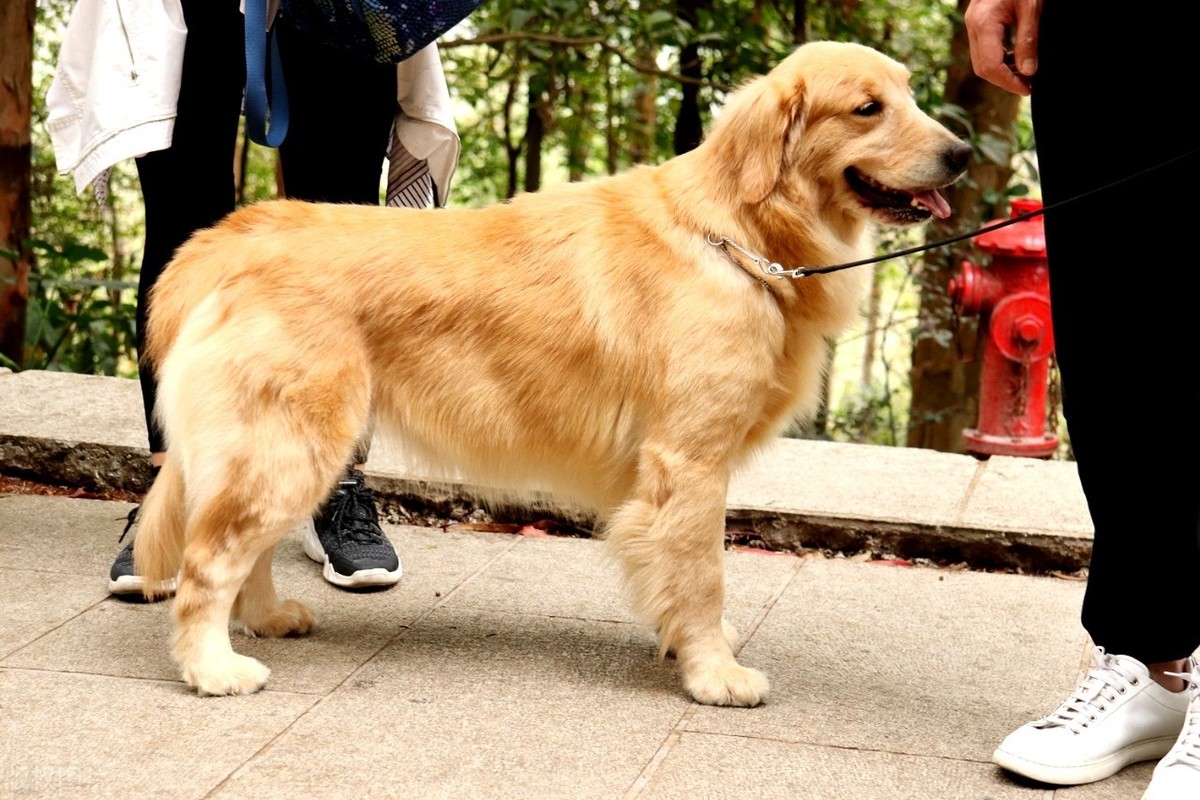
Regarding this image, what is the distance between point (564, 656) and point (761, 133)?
1.32 m

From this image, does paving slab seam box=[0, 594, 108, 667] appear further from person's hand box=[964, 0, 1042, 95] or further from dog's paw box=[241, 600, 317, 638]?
person's hand box=[964, 0, 1042, 95]

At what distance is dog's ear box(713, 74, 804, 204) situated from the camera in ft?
9.57

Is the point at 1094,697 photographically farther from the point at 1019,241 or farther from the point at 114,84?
the point at 1019,241

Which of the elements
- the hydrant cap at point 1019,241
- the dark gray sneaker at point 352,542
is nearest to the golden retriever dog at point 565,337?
the dark gray sneaker at point 352,542

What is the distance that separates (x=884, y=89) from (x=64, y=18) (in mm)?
7557

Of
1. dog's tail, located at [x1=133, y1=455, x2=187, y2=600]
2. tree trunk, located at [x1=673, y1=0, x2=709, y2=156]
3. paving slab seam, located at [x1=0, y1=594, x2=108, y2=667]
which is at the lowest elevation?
paving slab seam, located at [x1=0, y1=594, x2=108, y2=667]

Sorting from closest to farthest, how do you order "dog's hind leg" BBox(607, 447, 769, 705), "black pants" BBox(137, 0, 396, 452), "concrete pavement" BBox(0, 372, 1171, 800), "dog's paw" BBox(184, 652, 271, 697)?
"concrete pavement" BBox(0, 372, 1171, 800)
"dog's paw" BBox(184, 652, 271, 697)
"dog's hind leg" BBox(607, 447, 769, 705)
"black pants" BBox(137, 0, 396, 452)

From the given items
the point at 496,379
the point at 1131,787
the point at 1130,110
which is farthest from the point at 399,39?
the point at 1131,787

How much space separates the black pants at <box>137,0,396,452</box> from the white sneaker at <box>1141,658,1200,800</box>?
246cm

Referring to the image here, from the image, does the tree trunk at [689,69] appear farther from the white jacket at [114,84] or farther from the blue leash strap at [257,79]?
the white jacket at [114,84]

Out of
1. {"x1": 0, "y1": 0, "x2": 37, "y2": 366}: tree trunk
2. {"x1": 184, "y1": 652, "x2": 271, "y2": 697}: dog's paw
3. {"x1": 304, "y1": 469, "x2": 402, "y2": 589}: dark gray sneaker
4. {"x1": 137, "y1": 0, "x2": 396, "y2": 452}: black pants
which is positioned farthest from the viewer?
{"x1": 0, "y1": 0, "x2": 37, "y2": 366}: tree trunk

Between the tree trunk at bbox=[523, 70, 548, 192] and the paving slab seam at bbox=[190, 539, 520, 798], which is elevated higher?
the tree trunk at bbox=[523, 70, 548, 192]

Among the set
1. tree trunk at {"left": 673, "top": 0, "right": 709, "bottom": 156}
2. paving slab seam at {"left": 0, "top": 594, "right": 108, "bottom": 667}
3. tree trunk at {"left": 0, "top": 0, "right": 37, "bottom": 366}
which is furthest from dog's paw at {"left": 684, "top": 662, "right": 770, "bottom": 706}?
tree trunk at {"left": 0, "top": 0, "right": 37, "bottom": 366}

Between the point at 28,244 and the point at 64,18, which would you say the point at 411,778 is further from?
the point at 64,18
